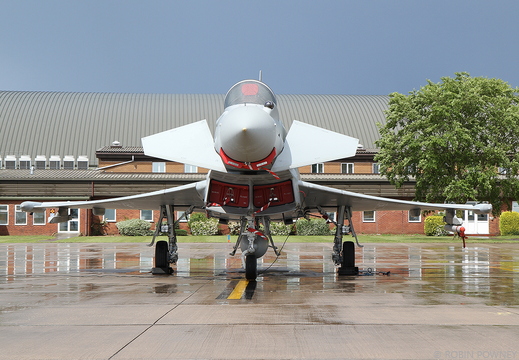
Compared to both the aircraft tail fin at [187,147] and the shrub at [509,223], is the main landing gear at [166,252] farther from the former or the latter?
the shrub at [509,223]

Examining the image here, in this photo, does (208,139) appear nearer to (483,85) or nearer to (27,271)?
(27,271)

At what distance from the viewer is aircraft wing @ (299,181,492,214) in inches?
515

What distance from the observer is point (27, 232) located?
42.0 m

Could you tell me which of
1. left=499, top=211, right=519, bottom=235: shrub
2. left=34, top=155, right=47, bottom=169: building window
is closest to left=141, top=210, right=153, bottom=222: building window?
left=34, top=155, right=47, bottom=169: building window

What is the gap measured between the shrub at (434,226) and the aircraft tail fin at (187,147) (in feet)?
112

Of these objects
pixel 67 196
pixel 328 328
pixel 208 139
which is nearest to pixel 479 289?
pixel 328 328

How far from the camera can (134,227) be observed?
4116 cm

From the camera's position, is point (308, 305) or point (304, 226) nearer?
point (308, 305)

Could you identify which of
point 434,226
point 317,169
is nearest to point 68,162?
point 317,169

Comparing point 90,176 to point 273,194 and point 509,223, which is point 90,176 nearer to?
point 509,223

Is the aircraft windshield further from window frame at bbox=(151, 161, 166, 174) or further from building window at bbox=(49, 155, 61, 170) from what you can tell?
building window at bbox=(49, 155, 61, 170)

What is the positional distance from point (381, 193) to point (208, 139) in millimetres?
34741

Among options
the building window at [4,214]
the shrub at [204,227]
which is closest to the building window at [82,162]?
the building window at [4,214]

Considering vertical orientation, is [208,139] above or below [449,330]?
above
